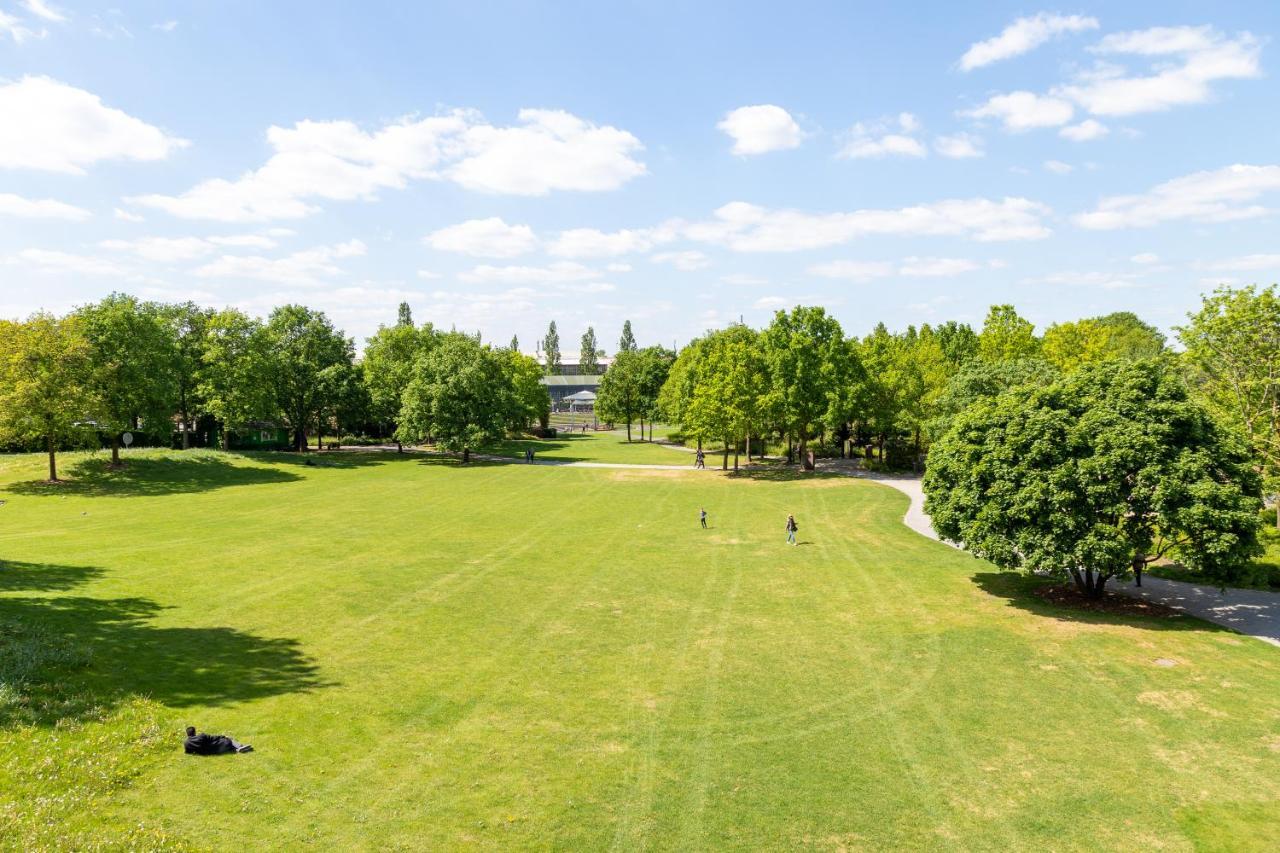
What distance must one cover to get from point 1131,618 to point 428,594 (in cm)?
3035

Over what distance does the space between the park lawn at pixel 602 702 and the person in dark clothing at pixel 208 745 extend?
0.34 metres

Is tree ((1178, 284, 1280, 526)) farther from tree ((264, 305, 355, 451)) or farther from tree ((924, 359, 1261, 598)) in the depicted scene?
tree ((264, 305, 355, 451))

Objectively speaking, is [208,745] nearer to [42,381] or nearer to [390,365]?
[42,381]

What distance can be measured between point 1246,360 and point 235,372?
87.1 meters

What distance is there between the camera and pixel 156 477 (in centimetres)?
5803

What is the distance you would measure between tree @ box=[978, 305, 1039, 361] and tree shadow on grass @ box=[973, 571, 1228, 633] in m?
50.6

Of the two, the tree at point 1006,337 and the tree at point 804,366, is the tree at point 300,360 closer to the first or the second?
the tree at point 804,366

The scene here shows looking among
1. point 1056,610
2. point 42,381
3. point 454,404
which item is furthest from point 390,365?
point 1056,610

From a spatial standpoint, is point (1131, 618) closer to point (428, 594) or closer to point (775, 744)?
point (775, 744)

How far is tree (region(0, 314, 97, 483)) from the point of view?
51344 millimetres

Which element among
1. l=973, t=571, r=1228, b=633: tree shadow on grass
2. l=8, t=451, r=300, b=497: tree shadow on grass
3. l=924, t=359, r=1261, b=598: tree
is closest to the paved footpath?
l=973, t=571, r=1228, b=633: tree shadow on grass

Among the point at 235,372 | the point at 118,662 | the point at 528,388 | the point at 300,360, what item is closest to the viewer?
the point at 118,662

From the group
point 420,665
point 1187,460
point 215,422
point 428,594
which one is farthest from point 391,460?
point 1187,460

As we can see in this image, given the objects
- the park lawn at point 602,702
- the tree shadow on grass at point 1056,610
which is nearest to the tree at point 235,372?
the park lawn at point 602,702
